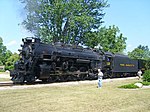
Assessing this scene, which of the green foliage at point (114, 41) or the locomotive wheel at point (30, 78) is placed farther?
the green foliage at point (114, 41)

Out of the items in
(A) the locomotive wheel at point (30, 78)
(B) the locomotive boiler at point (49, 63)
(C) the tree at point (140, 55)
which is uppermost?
(C) the tree at point (140, 55)

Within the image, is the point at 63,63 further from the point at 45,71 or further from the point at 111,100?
the point at 111,100

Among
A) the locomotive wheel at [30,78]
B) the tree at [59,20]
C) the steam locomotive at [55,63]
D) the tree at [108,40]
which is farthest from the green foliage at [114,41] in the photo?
the locomotive wheel at [30,78]

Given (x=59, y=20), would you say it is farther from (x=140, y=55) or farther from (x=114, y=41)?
(x=140, y=55)

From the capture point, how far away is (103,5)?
5075 cm

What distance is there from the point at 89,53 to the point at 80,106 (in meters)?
18.6

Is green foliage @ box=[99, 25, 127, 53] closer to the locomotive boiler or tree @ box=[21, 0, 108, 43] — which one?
tree @ box=[21, 0, 108, 43]

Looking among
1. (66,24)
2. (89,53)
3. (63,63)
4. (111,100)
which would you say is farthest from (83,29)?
(111,100)

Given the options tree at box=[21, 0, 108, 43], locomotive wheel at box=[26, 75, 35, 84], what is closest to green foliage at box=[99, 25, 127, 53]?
tree at box=[21, 0, 108, 43]

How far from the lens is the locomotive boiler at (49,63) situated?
2361 centimetres

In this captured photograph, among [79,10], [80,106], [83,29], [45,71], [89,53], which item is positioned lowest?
[80,106]

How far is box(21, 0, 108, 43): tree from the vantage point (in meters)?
45.6

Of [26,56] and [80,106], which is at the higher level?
[26,56]

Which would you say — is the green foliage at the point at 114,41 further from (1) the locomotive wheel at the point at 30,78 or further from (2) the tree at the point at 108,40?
(1) the locomotive wheel at the point at 30,78
